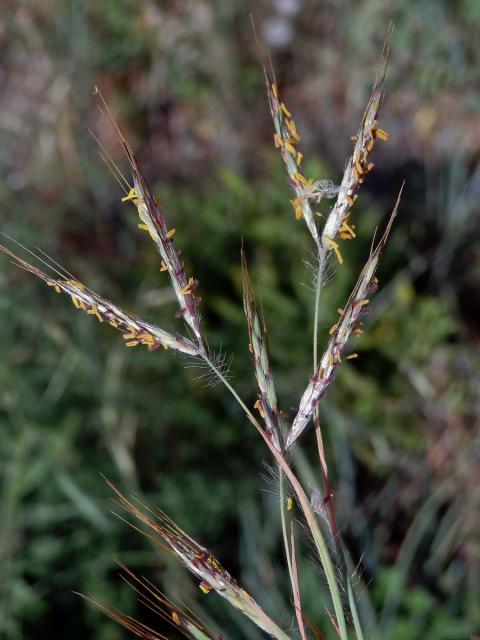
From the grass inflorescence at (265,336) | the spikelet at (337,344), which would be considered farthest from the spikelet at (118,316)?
the spikelet at (337,344)

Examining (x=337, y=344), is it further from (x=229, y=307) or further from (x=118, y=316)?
(x=229, y=307)

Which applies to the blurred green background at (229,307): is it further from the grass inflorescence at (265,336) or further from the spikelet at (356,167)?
the spikelet at (356,167)

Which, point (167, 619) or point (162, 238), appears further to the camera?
point (167, 619)

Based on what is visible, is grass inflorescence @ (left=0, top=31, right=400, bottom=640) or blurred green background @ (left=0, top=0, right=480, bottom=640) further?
blurred green background @ (left=0, top=0, right=480, bottom=640)

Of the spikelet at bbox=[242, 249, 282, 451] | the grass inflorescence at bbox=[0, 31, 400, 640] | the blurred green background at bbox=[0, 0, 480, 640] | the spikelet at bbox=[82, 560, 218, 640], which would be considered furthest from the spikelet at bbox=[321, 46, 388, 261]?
the spikelet at bbox=[82, 560, 218, 640]

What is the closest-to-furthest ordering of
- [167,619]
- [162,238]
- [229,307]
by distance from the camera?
[162,238]
[167,619]
[229,307]

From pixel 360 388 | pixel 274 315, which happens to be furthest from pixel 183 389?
pixel 360 388

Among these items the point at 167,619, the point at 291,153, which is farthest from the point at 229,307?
the point at 291,153

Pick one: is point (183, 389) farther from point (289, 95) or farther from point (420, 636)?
point (289, 95)

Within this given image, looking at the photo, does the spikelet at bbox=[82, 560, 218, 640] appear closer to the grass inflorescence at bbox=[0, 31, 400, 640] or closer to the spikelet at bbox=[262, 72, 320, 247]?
the grass inflorescence at bbox=[0, 31, 400, 640]
